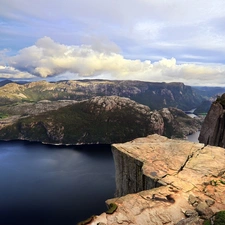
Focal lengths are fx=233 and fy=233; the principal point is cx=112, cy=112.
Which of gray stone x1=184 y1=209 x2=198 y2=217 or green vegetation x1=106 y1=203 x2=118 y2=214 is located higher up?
green vegetation x1=106 y1=203 x2=118 y2=214

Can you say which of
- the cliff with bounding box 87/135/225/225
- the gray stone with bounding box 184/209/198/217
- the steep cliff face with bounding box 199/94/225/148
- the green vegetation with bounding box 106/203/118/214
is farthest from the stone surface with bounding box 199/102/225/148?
the green vegetation with bounding box 106/203/118/214

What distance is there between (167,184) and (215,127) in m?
85.8

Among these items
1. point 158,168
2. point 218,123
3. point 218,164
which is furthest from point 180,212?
point 218,123

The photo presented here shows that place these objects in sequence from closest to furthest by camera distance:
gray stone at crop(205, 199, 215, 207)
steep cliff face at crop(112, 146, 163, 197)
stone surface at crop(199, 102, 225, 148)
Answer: gray stone at crop(205, 199, 215, 207) → steep cliff face at crop(112, 146, 163, 197) → stone surface at crop(199, 102, 225, 148)

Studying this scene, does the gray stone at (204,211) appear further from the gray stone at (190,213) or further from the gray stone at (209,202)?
the gray stone at (209,202)

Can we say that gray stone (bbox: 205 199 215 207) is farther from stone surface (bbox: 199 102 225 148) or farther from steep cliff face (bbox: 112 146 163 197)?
stone surface (bbox: 199 102 225 148)

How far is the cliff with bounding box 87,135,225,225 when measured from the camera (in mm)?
30234

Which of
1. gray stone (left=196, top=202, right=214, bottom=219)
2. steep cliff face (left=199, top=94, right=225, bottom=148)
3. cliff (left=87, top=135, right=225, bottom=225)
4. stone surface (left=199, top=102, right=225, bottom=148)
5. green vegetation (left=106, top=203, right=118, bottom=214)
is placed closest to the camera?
green vegetation (left=106, top=203, right=118, bottom=214)

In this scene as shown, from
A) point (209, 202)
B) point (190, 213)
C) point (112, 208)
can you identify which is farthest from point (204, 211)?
point (112, 208)

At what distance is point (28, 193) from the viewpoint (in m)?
173

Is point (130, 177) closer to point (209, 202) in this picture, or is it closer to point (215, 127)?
point (209, 202)

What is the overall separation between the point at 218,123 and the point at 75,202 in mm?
100862

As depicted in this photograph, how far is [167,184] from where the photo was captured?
38.8m

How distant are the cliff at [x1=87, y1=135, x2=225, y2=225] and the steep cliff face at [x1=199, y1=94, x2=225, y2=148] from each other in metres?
63.7
